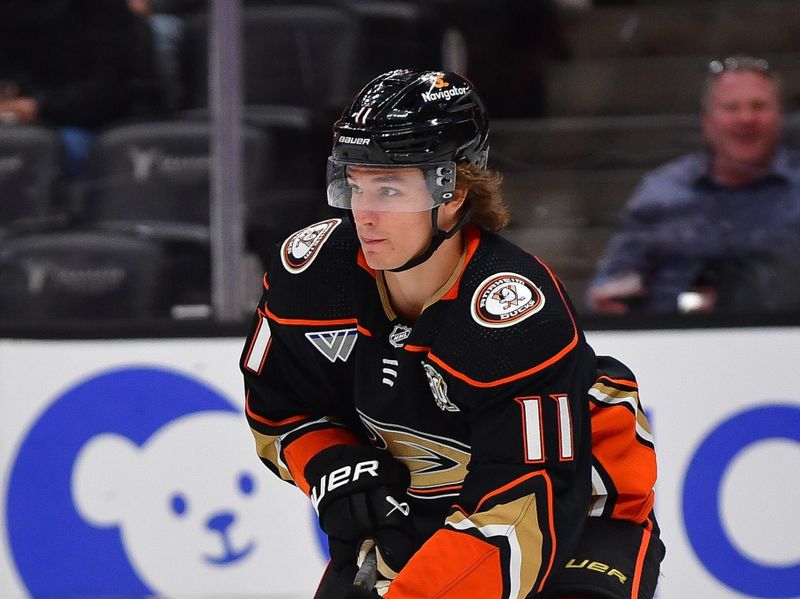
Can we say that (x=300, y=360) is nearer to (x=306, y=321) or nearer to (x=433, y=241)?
(x=306, y=321)

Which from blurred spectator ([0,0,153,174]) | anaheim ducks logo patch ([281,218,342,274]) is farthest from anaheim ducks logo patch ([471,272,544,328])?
blurred spectator ([0,0,153,174])

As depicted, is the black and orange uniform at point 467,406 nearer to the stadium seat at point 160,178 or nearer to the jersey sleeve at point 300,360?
the jersey sleeve at point 300,360

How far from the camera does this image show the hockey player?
1611 millimetres

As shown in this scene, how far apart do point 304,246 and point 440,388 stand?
339 mm

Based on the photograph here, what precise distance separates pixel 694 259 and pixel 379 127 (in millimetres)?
1721

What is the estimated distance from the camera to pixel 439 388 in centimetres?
169

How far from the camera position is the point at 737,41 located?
3.32m

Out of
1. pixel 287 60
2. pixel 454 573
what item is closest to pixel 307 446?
pixel 454 573

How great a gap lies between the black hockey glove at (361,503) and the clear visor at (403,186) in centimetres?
38

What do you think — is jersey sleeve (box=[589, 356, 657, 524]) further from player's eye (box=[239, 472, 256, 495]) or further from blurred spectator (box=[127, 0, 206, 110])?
blurred spectator (box=[127, 0, 206, 110])

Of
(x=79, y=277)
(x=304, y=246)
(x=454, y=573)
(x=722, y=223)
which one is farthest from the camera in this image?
(x=79, y=277)

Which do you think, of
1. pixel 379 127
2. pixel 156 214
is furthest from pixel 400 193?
pixel 156 214

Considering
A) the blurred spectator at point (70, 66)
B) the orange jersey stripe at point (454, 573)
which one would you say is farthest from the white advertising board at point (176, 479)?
the orange jersey stripe at point (454, 573)

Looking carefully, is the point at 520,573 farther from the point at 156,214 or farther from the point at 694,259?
the point at 156,214
